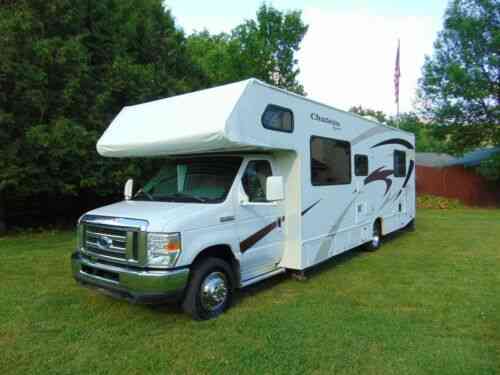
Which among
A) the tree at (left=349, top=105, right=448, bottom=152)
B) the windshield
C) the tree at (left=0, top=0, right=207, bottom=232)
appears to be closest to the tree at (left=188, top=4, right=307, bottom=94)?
the tree at (left=349, top=105, right=448, bottom=152)

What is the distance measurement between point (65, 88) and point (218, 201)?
23.2 ft

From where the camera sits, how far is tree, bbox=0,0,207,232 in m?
8.78

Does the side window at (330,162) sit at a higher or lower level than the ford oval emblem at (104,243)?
higher

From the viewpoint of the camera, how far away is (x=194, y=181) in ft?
16.8

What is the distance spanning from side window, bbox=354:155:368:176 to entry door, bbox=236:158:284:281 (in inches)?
99.7

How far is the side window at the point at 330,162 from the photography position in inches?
240

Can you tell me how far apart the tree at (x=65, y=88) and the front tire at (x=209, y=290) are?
6235mm

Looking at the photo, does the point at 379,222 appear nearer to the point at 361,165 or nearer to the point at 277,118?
the point at 361,165

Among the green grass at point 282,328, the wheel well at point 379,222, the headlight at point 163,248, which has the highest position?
the headlight at point 163,248

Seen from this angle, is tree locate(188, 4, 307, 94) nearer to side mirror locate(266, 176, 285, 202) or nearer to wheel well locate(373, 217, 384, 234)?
wheel well locate(373, 217, 384, 234)

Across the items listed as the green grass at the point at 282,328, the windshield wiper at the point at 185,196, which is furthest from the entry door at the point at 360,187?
the windshield wiper at the point at 185,196

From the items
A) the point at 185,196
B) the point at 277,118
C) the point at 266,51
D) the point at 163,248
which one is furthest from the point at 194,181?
the point at 266,51

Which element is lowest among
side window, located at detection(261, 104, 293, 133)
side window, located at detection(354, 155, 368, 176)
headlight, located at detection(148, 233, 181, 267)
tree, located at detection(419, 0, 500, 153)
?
headlight, located at detection(148, 233, 181, 267)

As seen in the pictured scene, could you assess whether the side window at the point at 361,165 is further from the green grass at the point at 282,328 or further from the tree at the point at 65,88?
the tree at the point at 65,88
